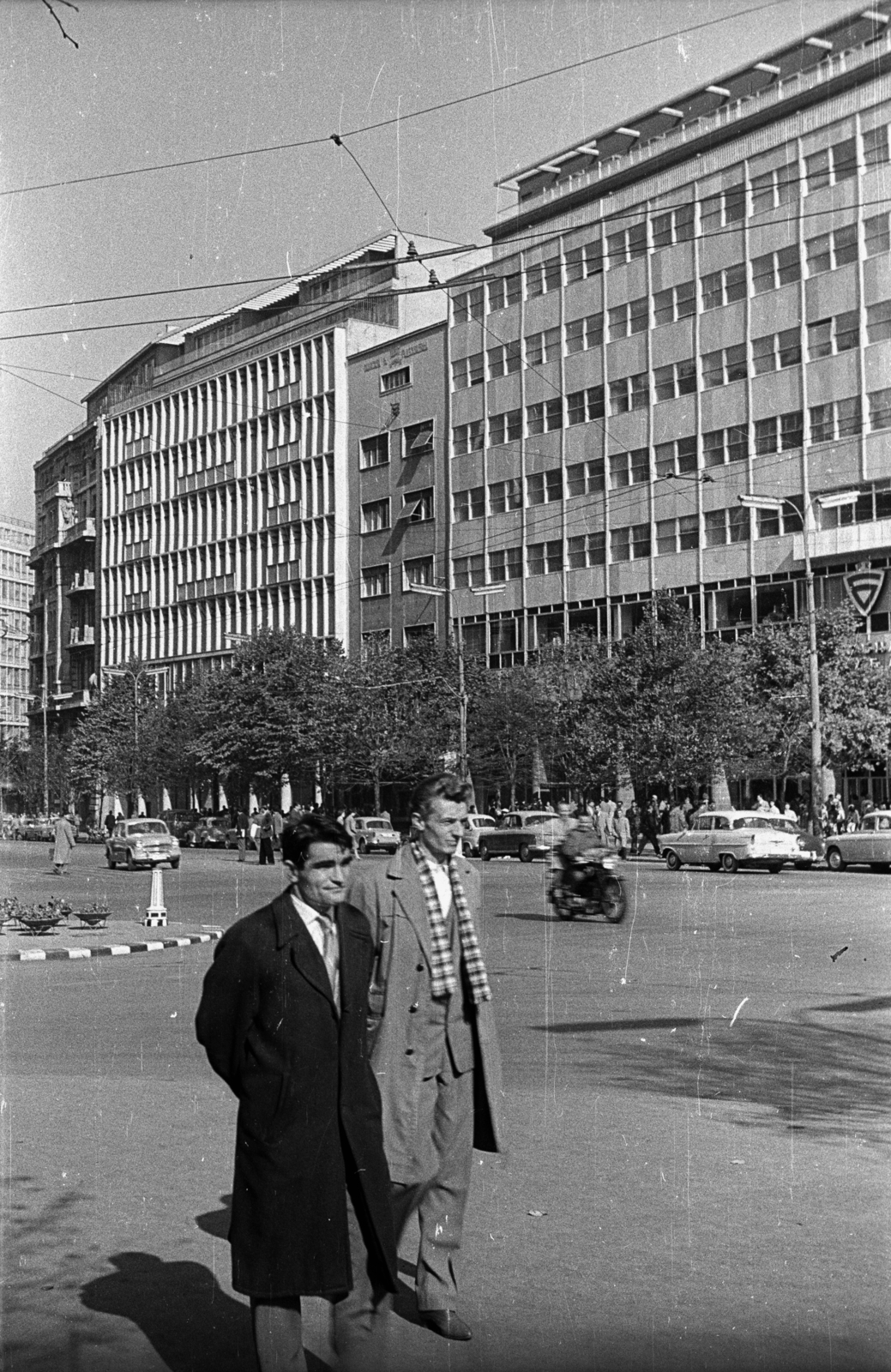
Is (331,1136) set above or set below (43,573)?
below

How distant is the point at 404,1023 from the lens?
536 centimetres

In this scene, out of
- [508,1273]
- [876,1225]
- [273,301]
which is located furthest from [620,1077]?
[273,301]

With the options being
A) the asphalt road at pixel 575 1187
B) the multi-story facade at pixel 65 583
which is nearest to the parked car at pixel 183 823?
the multi-story facade at pixel 65 583

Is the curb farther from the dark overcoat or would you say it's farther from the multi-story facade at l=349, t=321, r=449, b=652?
the multi-story facade at l=349, t=321, r=449, b=652

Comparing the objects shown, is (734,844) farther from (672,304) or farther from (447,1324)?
(447,1324)

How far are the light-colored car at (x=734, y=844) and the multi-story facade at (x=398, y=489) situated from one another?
1319 inches

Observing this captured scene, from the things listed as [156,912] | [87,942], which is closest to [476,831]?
[156,912]

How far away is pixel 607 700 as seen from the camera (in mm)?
51688

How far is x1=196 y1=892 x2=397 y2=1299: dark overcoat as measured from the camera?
4.46m

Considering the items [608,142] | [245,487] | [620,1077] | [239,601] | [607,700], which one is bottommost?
[620,1077]

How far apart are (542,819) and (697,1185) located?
4328cm

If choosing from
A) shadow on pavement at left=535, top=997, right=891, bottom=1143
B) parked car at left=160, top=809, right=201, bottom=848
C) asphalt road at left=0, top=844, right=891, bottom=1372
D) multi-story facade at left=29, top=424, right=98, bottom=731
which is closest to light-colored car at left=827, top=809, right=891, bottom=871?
asphalt road at left=0, top=844, right=891, bottom=1372

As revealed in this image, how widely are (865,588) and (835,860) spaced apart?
1319cm

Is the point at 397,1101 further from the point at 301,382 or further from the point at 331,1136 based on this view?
the point at 301,382
